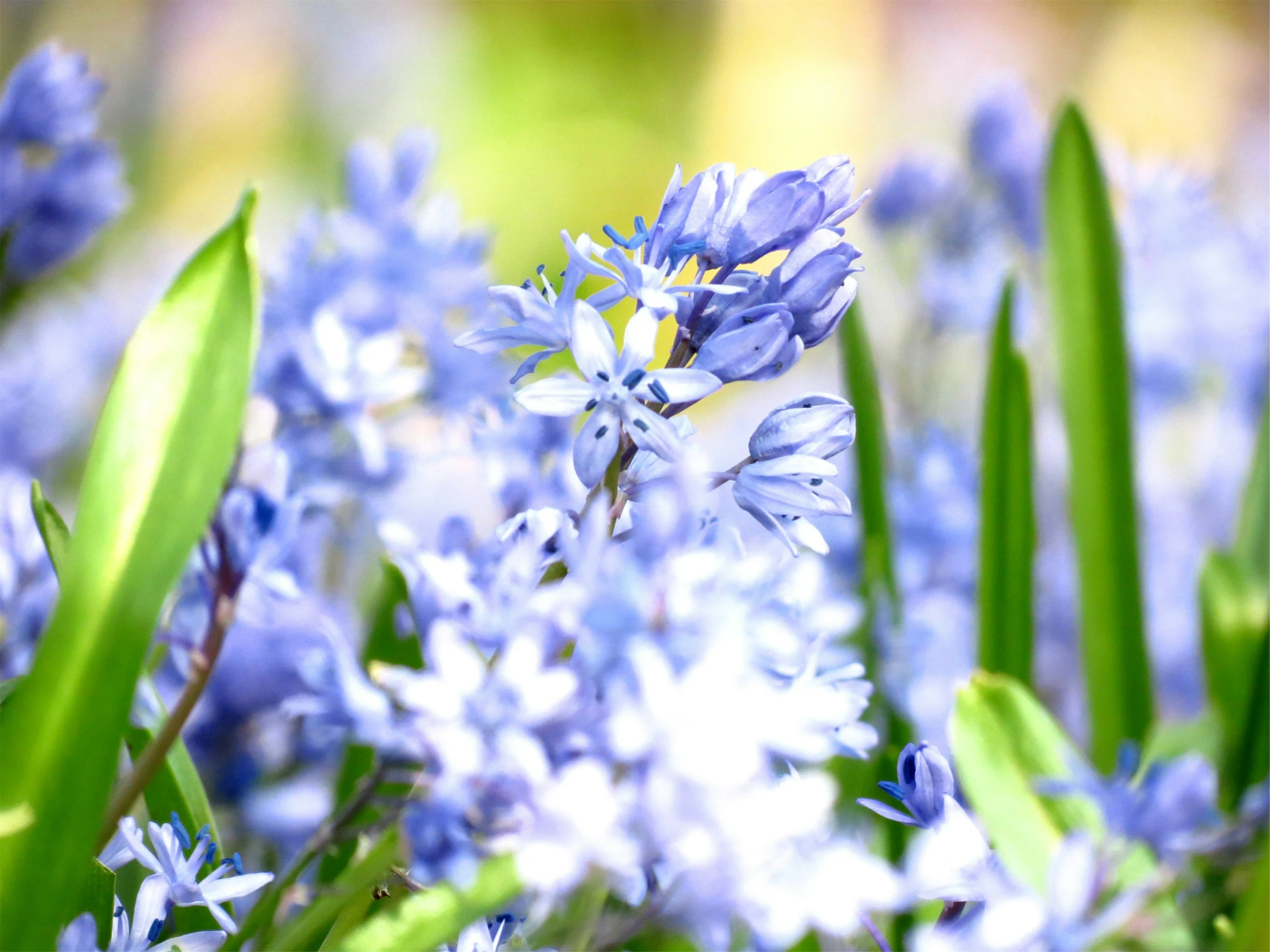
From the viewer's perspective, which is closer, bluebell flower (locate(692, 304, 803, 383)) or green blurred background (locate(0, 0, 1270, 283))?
bluebell flower (locate(692, 304, 803, 383))

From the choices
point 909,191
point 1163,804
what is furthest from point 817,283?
point 909,191

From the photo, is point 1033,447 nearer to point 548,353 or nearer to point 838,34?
point 548,353

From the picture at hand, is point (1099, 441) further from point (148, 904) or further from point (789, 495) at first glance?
point (148, 904)

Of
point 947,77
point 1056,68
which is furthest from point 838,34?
point 1056,68

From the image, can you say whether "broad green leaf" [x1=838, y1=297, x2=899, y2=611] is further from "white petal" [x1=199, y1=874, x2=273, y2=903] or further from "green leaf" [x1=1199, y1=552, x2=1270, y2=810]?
"white petal" [x1=199, y1=874, x2=273, y2=903]

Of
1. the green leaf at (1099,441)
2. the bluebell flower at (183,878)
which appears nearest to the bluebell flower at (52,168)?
the bluebell flower at (183,878)

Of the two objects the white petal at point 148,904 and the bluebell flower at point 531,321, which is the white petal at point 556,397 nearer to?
the bluebell flower at point 531,321

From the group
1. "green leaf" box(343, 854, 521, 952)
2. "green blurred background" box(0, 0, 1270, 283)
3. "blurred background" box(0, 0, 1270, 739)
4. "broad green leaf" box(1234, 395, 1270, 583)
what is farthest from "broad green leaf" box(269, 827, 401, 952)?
"green blurred background" box(0, 0, 1270, 283)
